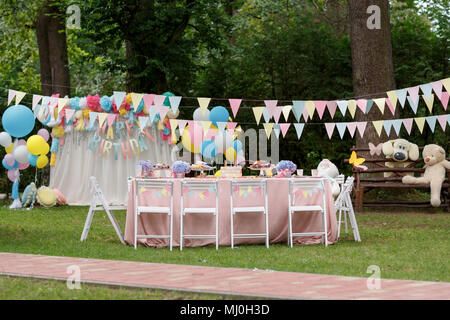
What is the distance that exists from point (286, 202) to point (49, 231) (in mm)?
3696

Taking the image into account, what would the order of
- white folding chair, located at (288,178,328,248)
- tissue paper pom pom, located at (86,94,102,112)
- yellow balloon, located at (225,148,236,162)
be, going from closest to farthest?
1. white folding chair, located at (288,178,328,248)
2. yellow balloon, located at (225,148,236,162)
3. tissue paper pom pom, located at (86,94,102,112)

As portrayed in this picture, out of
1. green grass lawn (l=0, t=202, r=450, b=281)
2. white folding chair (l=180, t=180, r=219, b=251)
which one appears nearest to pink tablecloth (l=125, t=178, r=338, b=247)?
white folding chair (l=180, t=180, r=219, b=251)

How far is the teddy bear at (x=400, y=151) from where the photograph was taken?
13352 mm

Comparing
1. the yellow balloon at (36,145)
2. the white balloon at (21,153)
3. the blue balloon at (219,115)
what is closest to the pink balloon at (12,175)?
the white balloon at (21,153)

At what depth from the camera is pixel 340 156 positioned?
17.0 metres

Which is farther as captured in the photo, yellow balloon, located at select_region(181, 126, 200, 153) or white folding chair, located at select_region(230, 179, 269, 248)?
yellow balloon, located at select_region(181, 126, 200, 153)

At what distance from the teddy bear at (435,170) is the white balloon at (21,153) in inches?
311

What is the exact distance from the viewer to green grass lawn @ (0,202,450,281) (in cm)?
659

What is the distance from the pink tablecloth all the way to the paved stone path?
1.89 m

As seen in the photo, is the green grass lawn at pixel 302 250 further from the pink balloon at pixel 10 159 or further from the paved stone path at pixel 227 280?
the pink balloon at pixel 10 159

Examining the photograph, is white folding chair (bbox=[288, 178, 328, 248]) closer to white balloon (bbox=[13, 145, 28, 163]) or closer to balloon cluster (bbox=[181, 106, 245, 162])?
balloon cluster (bbox=[181, 106, 245, 162])

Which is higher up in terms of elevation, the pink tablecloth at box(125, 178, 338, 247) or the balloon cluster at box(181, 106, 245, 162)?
the balloon cluster at box(181, 106, 245, 162)

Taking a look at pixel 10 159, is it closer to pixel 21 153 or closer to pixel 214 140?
pixel 21 153
